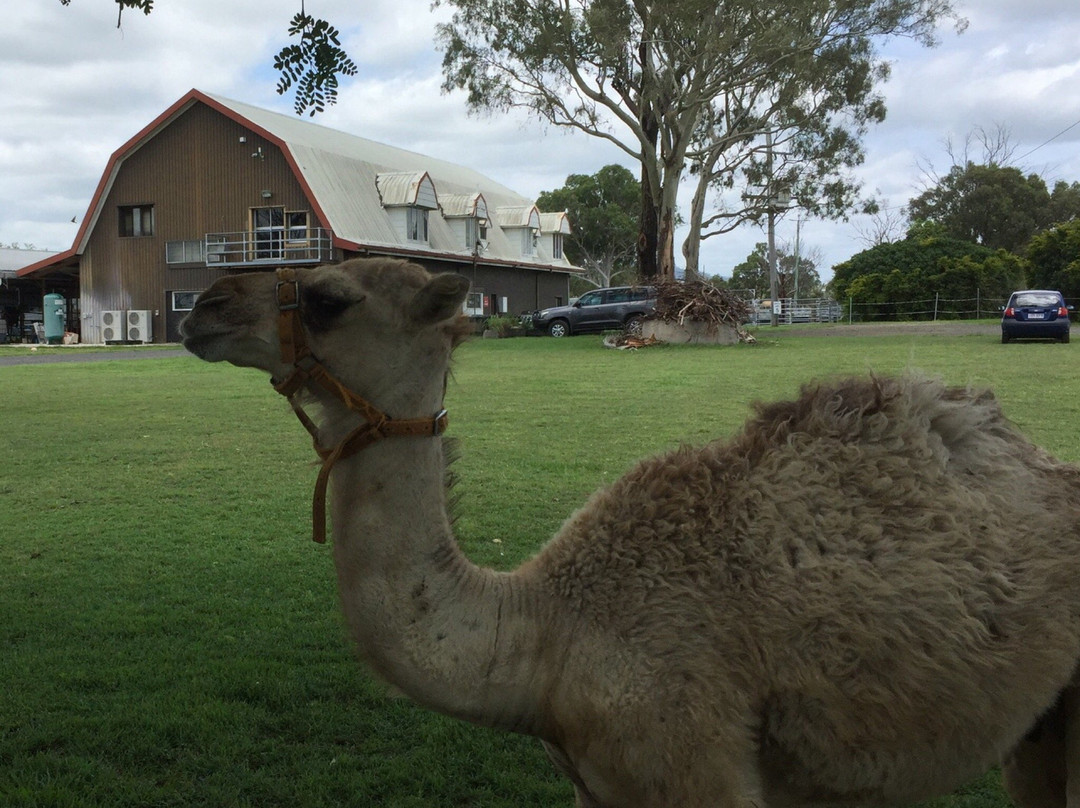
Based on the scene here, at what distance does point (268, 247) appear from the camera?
41.1 m

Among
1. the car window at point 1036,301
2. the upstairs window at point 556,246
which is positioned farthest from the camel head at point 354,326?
the upstairs window at point 556,246

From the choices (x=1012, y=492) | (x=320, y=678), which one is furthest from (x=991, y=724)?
(x=320, y=678)

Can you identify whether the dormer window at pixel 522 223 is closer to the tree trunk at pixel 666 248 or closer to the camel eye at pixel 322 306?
the tree trunk at pixel 666 248

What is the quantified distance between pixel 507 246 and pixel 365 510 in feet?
158

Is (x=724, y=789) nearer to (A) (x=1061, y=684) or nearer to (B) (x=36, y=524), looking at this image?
(A) (x=1061, y=684)

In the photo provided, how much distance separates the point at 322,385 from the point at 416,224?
41085mm

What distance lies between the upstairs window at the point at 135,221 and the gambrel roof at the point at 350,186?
1.12m

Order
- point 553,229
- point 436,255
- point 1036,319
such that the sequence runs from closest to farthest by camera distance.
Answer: point 1036,319
point 436,255
point 553,229

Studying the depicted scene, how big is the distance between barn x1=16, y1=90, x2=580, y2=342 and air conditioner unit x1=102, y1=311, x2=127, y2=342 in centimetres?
6

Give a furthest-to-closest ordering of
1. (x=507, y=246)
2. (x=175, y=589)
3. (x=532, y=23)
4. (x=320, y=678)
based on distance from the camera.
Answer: (x=507, y=246), (x=532, y=23), (x=175, y=589), (x=320, y=678)

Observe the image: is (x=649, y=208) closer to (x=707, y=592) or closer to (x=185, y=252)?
(x=185, y=252)

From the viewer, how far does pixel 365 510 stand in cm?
275

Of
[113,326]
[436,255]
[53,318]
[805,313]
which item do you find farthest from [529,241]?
[53,318]

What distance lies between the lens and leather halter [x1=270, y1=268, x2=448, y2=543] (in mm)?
2762
